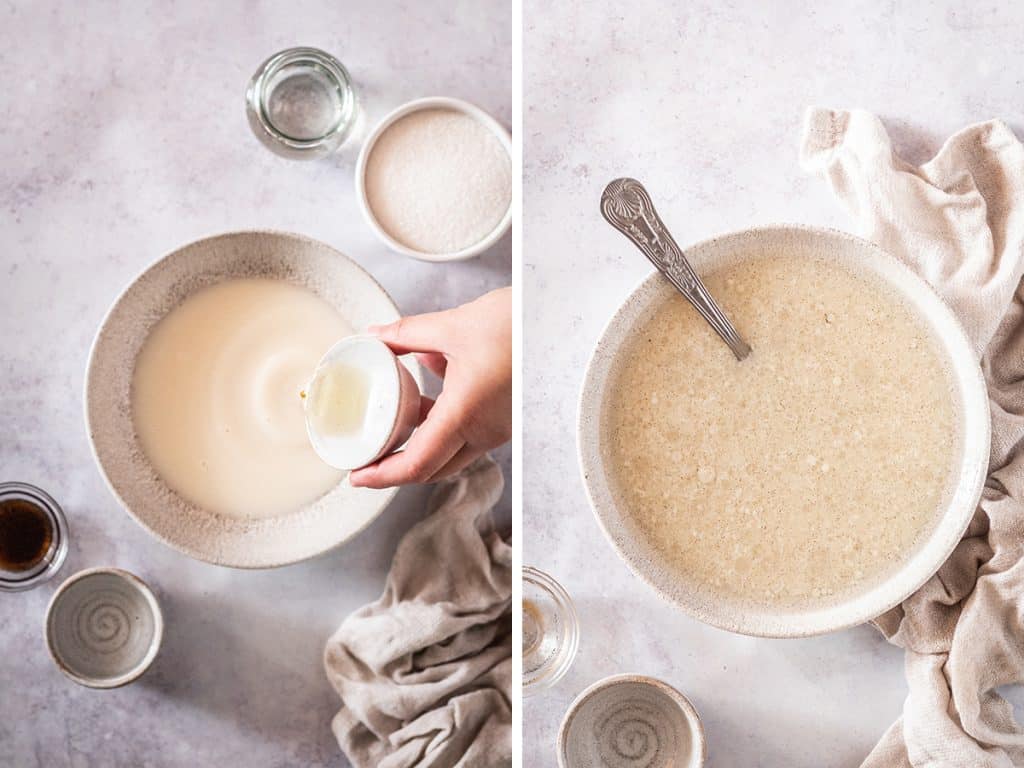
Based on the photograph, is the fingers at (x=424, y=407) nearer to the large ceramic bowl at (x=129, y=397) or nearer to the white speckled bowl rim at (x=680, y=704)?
the large ceramic bowl at (x=129, y=397)

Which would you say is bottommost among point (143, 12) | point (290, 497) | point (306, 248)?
point (290, 497)

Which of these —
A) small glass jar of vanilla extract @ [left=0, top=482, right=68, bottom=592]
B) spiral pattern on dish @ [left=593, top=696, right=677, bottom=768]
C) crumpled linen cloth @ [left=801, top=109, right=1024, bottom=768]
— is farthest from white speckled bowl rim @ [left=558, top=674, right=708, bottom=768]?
small glass jar of vanilla extract @ [left=0, top=482, right=68, bottom=592]

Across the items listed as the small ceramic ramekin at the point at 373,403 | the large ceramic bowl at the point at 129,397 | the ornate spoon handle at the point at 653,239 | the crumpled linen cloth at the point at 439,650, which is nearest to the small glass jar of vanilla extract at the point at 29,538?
the large ceramic bowl at the point at 129,397

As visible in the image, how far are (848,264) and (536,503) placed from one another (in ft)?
0.78

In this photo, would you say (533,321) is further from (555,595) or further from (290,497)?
(290,497)

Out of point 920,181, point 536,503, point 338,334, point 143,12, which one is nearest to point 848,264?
point 920,181

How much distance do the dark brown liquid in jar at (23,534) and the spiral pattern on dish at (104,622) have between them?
2.6 inches

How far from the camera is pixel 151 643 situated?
785 mm

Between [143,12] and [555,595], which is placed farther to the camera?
[143,12]

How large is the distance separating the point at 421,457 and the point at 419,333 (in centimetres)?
10

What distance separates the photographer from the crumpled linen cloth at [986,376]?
1.84 ft

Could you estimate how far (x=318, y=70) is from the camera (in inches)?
31.5

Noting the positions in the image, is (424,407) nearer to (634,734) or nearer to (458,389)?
(458,389)

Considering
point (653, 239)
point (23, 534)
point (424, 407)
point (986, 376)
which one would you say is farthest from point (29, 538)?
point (986, 376)
